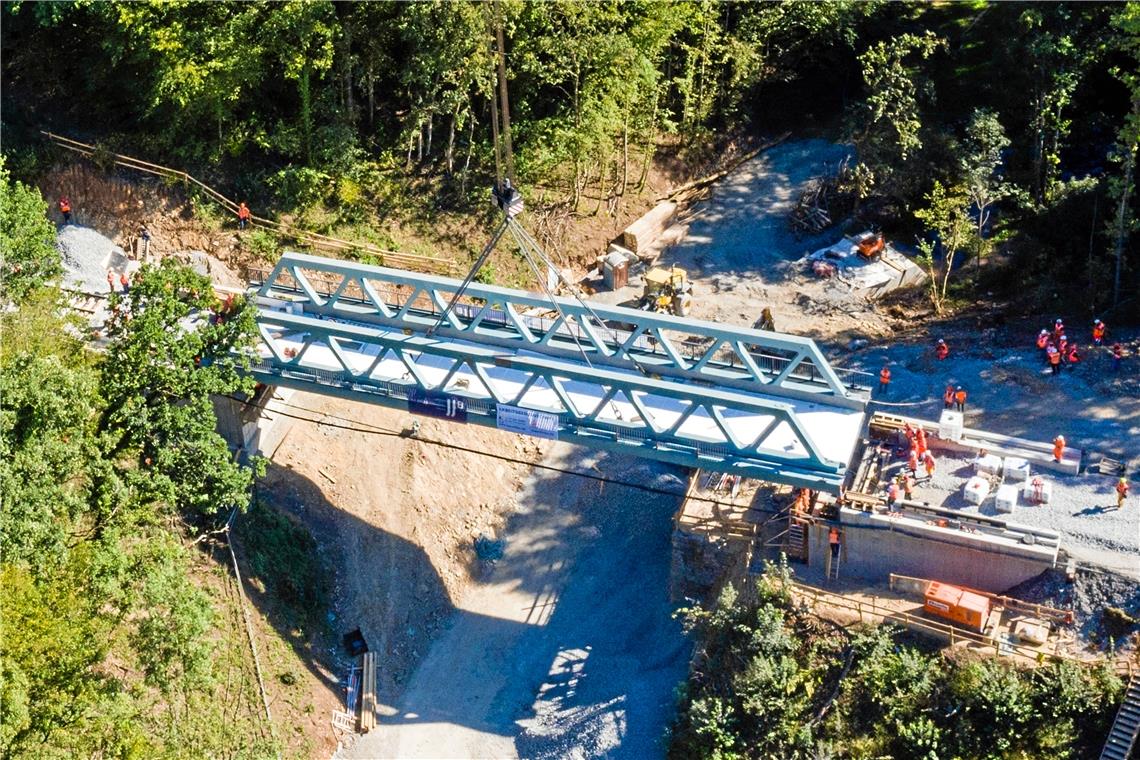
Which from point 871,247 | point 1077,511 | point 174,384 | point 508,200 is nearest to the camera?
point 508,200

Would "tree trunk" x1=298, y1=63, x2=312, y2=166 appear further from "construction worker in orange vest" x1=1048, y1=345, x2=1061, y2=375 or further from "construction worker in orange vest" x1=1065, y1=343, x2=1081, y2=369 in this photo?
"construction worker in orange vest" x1=1065, y1=343, x2=1081, y2=369

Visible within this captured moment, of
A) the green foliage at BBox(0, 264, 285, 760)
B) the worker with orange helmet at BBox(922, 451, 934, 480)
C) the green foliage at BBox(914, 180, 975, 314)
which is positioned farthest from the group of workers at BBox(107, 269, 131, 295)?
the green foliage at BBox(914, 180, 975, 314)

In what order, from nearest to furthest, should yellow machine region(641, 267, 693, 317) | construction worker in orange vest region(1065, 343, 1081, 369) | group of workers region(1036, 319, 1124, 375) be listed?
group of workers region(1036, 319, 1124, 375) < construction worker in orange vest region(1065, 343, 1081, 369) < yellow machine region(641, 267, 693, 317)

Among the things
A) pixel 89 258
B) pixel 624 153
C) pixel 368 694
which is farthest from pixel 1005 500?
pixel 89 258

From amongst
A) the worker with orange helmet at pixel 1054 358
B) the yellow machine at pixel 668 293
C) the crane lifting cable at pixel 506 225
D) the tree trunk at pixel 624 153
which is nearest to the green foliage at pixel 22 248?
the crane lifting cable at pixel 506 225

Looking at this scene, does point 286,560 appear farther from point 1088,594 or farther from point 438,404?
point 1088,594
